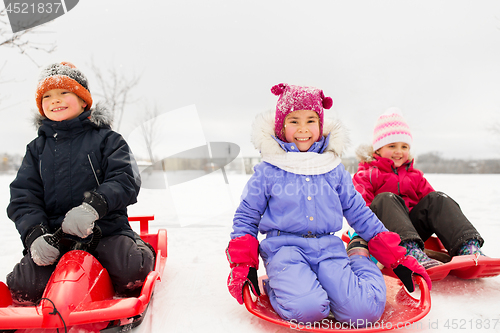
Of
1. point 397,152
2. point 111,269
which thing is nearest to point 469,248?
point 397,152

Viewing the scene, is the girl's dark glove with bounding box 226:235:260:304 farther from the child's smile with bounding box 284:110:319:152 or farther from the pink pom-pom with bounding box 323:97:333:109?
the pink pom-pom with bounding box 323:97:333:109

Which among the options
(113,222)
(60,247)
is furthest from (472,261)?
(60,247)

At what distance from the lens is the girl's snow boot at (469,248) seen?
6.33 feet

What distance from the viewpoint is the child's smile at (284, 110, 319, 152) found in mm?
1891

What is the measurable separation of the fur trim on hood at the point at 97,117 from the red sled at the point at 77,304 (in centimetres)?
86

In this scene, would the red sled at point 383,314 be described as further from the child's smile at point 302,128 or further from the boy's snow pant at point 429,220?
the child's smile at point 302,128

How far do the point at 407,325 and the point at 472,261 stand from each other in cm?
63

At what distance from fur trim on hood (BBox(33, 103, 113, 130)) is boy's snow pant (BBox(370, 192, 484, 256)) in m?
1.92

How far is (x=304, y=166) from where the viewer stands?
182 centimetres

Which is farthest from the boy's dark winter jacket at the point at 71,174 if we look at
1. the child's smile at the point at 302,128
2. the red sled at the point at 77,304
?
the child's smile at the point at 302,128

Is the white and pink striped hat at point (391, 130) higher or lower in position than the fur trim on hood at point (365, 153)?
higher

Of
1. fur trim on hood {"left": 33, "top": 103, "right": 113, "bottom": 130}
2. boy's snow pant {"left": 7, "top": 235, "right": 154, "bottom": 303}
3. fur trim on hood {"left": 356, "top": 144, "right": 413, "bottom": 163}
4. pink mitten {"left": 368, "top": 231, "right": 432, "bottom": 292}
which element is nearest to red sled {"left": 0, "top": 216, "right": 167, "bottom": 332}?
boy's snow pant {"left": 7, "top": 235, "right": 154, "bottom": 303}

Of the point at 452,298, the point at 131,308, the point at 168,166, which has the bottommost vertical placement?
the point at 168,166

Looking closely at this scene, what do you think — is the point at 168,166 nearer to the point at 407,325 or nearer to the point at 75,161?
the point at 75,161
